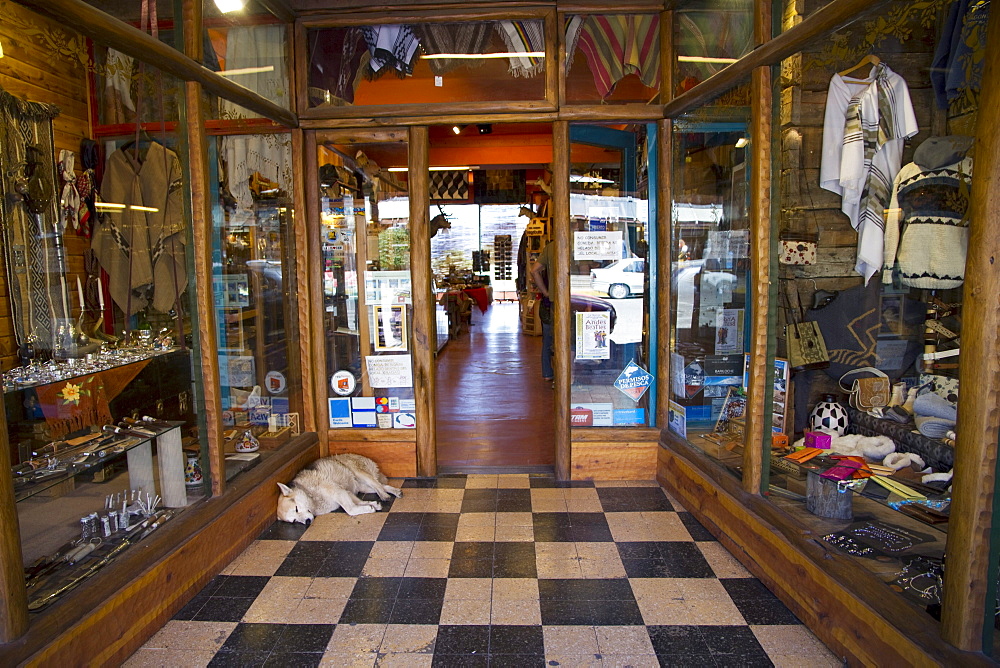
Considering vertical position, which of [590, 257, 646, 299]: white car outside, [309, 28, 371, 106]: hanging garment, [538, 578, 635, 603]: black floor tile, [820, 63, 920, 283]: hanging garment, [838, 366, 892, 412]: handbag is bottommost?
[538, 578, 635, 603]: black floor tile

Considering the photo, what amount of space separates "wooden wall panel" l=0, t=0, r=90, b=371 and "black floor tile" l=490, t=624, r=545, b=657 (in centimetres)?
234

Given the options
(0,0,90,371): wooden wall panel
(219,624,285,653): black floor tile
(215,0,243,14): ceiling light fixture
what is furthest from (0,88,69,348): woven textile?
(219,624,285,653): black floor tile

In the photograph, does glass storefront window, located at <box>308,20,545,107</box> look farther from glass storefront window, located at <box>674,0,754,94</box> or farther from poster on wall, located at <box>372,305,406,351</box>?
poster on wall, located at <box>372,305,406,351</box>

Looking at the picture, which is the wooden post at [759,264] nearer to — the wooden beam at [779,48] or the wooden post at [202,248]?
the wooden beam at [779,48]

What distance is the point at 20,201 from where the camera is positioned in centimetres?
326

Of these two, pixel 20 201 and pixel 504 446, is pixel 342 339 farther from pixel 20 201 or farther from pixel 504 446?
pixel 20 201

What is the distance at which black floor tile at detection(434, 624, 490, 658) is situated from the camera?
2387mm

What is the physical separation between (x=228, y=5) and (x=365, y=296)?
72.6 inches

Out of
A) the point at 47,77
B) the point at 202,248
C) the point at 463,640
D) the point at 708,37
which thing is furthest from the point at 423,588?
the point at 708,37

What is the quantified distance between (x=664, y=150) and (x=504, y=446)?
2444mm

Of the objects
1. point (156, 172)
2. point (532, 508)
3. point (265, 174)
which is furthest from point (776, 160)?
point (156, 172)

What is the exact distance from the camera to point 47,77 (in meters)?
3.01

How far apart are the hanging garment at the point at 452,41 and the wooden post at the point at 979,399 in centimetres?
297

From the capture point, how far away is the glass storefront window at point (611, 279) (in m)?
4.17
